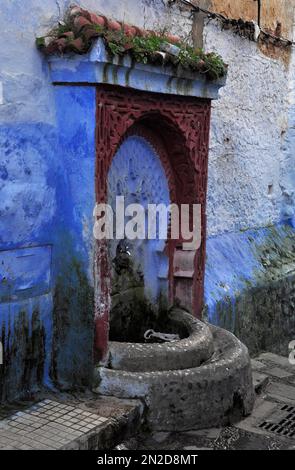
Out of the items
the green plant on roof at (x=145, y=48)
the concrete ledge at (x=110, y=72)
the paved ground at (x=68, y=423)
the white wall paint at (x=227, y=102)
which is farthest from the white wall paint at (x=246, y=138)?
the paved ground at (x=68, y=423)

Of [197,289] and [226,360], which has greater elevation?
[197,289]

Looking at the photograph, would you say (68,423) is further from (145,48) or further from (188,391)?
(145,48)

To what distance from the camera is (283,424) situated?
546cm

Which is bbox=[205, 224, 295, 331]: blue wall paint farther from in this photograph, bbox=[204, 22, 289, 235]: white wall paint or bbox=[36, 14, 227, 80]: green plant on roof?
bbox=[36, 14, 227, 80]: green plant on roof

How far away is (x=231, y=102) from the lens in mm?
7266

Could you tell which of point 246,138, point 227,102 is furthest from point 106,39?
point 246,138

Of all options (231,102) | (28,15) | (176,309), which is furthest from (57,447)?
(231,102)

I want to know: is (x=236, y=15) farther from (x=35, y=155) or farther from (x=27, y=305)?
(x=27, y=305)

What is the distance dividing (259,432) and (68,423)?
1.70 meters

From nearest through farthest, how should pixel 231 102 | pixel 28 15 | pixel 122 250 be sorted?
pixel 28 15 → pixel 122 250 → pixel 231 102

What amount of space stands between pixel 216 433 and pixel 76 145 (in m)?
2.37

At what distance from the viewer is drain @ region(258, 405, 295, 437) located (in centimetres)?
527

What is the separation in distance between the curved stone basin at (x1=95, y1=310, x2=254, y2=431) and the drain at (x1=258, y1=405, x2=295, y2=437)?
20 centimetres

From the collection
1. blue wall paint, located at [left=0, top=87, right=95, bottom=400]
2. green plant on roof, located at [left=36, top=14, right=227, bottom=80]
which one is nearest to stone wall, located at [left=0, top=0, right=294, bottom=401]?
blue wall paint, located at [left=0, top=87, right=95, bottom=400]
